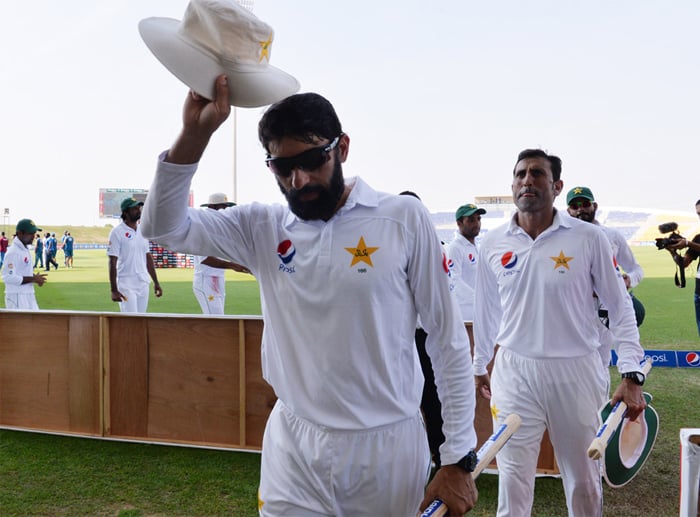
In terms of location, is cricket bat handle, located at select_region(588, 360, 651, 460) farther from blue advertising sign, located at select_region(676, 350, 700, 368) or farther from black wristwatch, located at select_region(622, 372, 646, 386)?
blue advertising sign, located at select_region(676, 350, 700, 368)

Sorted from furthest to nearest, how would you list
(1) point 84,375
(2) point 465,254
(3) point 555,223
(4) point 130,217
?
1. (4) point 130,217
2. (2) point 465,254
3. (1) point 84,375
4. (3) point 555,223

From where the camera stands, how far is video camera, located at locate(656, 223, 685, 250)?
7113 millimetres

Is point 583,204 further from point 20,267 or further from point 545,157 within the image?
point 20,267

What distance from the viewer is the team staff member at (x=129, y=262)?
29.3ft

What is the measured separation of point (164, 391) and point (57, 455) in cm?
100

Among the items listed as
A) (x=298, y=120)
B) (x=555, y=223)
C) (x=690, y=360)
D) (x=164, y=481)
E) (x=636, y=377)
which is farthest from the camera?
(x=690, y=360)

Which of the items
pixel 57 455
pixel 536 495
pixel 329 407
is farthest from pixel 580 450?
pixel 57 455

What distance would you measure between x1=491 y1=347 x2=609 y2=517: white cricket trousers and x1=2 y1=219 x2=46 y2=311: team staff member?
8.11 m

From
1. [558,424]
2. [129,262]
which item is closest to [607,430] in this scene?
[558,424]

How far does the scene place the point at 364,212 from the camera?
2047mm

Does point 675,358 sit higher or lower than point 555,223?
lower

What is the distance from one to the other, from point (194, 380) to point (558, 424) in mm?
3131

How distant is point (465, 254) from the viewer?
7965mm

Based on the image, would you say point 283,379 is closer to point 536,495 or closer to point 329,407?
point 329,407
